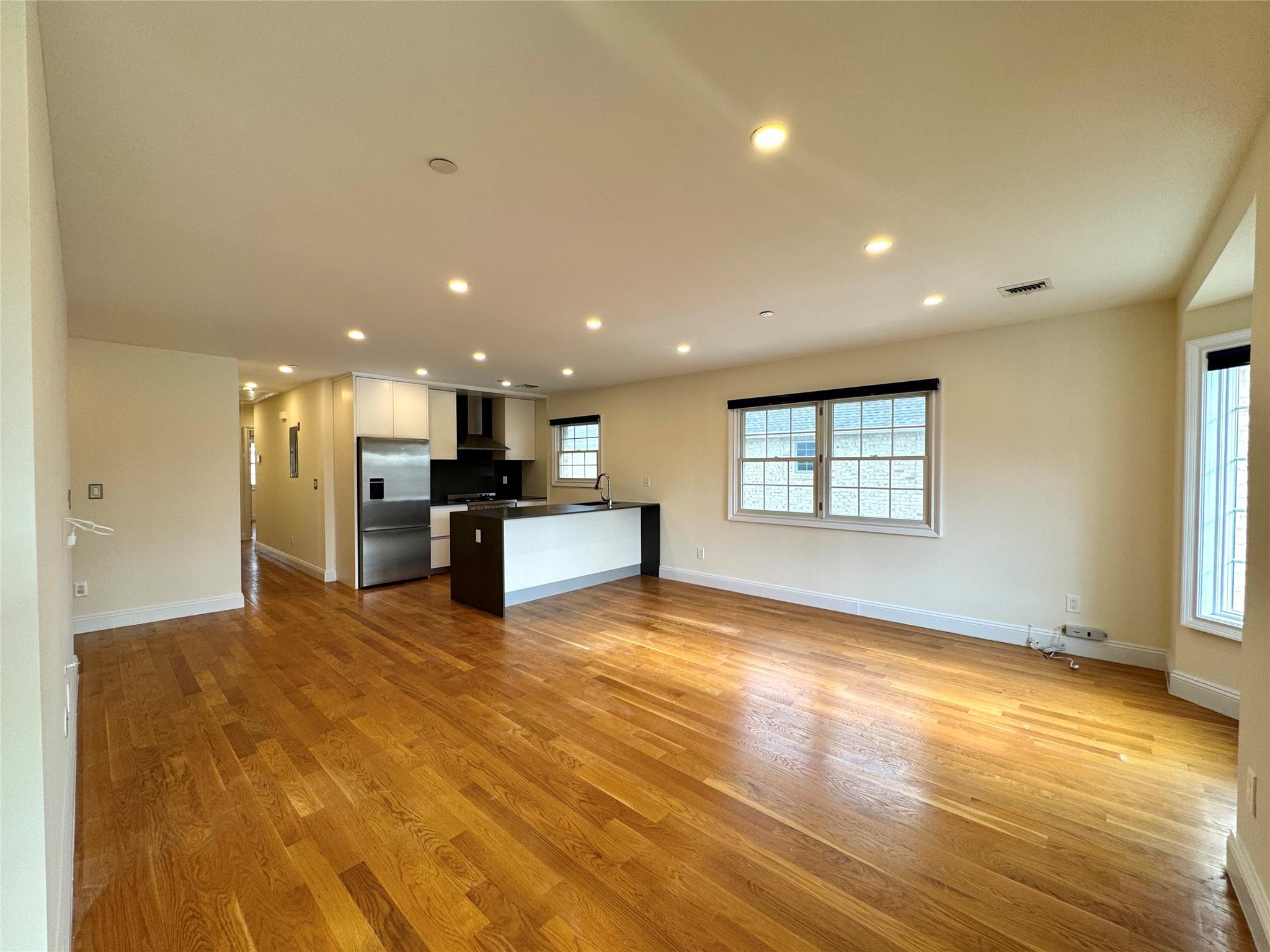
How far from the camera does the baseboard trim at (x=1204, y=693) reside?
108 inches

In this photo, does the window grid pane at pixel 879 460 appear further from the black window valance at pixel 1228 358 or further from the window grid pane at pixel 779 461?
the black window valance at pixel 1228 358

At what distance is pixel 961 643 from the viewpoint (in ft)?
12.8

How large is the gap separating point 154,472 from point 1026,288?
271 inches

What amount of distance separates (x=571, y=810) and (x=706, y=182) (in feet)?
8.20

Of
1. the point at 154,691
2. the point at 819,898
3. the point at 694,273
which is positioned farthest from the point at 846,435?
the point at 154,691

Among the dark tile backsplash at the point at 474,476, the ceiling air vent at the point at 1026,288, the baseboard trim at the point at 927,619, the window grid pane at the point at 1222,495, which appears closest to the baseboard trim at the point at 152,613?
the dark tile backsplash at the point at 474,476

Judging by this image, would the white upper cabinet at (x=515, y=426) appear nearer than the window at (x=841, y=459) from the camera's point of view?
No

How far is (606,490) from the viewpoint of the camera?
6840 millimetres

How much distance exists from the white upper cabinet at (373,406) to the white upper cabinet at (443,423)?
1.85 ft

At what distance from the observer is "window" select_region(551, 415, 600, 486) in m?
7.05

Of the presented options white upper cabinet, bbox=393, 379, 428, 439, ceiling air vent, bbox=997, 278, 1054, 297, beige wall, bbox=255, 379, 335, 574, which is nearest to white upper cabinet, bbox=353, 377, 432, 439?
white upper cabinet, bbox=393, 379, 428, 439

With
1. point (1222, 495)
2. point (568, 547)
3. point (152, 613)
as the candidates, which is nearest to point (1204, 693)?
point (1222, 495)

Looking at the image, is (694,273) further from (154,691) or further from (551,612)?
(154,691)

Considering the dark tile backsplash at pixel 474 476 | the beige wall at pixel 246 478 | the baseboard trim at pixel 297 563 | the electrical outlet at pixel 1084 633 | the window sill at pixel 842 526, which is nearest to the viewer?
the electrical outlet at pixel 1084 633
